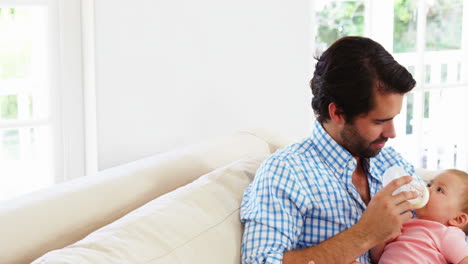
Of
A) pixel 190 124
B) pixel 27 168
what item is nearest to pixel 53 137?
pixel 27 168

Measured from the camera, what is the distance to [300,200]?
5.26 feet

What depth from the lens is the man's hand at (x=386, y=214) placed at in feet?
5.15

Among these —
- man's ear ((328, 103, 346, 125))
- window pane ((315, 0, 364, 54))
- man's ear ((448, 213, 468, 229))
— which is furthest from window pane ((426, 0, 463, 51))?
man's ear ((328, 103, 346, 125))

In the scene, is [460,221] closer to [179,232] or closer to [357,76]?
[357,76]

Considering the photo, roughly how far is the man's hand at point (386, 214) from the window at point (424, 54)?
68.4 inches

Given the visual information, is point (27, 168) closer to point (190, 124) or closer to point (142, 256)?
point (190, 124)

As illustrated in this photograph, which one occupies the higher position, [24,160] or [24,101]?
[24,101]

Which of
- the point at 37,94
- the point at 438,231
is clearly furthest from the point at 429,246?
the point at 37,94

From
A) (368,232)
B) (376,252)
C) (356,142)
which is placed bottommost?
(376,252)

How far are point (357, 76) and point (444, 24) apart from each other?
214cm

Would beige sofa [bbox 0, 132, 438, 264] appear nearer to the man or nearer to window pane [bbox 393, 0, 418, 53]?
the man

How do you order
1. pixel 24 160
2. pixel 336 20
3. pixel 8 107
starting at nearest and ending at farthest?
1. pixel 8 107
2. pixel 24 160
3. pixel 336 20

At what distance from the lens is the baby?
1728 millimetres

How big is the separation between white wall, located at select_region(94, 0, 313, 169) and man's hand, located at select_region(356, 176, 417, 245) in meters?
1.07
